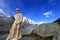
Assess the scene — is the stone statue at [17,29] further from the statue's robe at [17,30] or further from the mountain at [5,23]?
the mountain at [5,23]

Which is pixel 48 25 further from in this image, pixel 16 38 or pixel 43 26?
pixel 16 38

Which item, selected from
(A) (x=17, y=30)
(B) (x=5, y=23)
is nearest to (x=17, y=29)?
(A) (x=17, y=30)

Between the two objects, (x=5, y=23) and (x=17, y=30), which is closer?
(x=17, y=30)

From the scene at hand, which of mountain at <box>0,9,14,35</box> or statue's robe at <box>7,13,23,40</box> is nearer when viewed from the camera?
statue's robe at <box>7,13,23,40</box>

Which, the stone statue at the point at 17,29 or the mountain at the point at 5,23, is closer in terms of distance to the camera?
the stone statue at the point at 17,29

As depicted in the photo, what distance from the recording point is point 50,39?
17.2 meters

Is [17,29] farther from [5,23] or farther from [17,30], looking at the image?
[5,23]

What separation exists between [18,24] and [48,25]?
20.3 ft

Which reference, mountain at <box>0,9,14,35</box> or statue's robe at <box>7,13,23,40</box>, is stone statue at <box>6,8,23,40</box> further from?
mountain at <box>0,9,14,35</box>

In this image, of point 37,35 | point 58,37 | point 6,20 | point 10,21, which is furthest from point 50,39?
point 6,20

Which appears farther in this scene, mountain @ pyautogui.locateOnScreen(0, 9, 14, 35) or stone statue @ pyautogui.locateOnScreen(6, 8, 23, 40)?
mountain @ pyautogui.locateOnScreen(0, 9, 14, 35)

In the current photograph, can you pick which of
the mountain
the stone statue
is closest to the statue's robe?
the stone statue

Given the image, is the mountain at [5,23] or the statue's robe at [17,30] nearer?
the statue's robe at [17,30]

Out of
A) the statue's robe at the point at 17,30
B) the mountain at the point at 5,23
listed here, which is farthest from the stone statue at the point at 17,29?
the mountain at the point at 5,23
